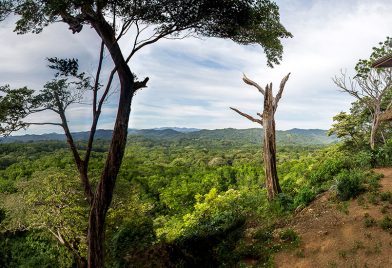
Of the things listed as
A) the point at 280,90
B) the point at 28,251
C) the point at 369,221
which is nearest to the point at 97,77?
the point at 369,221

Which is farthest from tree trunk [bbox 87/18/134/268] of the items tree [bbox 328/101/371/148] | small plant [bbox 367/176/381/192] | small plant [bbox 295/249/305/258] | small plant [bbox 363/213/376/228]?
tree [bbox 328/101/371/148]

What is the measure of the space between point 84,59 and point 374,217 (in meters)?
9.26

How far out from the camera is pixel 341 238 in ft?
30.0

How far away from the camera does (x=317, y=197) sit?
12.6 metres

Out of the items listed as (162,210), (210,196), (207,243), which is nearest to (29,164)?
(162,210)

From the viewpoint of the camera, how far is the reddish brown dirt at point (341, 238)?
27.0 ft

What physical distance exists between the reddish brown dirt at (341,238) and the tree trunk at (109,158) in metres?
4.71

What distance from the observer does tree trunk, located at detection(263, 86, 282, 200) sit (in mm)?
13953

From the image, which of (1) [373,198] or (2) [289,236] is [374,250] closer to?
(2) [289,236]

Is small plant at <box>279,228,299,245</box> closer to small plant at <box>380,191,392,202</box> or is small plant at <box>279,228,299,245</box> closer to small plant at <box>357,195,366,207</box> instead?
small plant at <box>357,195,366,207</box>

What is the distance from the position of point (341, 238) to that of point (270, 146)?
549cm

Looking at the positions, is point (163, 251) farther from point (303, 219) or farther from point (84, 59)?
point (84, 59)

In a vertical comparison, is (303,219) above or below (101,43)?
below

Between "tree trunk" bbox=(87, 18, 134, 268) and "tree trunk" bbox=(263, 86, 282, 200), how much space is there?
23.6 ft
